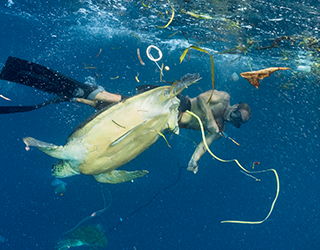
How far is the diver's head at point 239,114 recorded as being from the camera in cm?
301

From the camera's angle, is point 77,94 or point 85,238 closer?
point 77,94

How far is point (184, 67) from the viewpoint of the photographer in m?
9.52

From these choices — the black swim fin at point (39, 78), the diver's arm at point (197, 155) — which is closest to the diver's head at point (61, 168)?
the black swim fin at point (39, 78)

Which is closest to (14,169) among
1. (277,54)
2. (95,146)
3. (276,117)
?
(95,146)

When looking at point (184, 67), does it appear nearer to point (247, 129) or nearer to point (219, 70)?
point (219, 70)

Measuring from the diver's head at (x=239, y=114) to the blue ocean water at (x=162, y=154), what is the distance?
2.15m

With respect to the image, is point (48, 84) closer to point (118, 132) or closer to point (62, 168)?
point (62, 168)

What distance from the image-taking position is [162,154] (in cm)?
673

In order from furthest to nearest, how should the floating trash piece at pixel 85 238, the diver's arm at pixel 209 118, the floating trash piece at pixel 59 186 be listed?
Answer: the floating trash piece at pixel 59 186
the floating trash piece at pixel 85 238
the diver's arm at pixel 209 118

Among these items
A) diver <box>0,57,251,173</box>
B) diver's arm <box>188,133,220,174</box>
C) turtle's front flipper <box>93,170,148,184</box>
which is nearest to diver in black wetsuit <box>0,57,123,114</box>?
diver <box>0,57,251,173</box>

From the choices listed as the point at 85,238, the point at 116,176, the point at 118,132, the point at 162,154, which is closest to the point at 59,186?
the point at 85,238

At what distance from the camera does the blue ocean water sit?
5.46m

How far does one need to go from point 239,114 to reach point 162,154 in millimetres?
4032

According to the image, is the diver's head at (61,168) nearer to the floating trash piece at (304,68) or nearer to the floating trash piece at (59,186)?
the floating trash piece at (59,186)
